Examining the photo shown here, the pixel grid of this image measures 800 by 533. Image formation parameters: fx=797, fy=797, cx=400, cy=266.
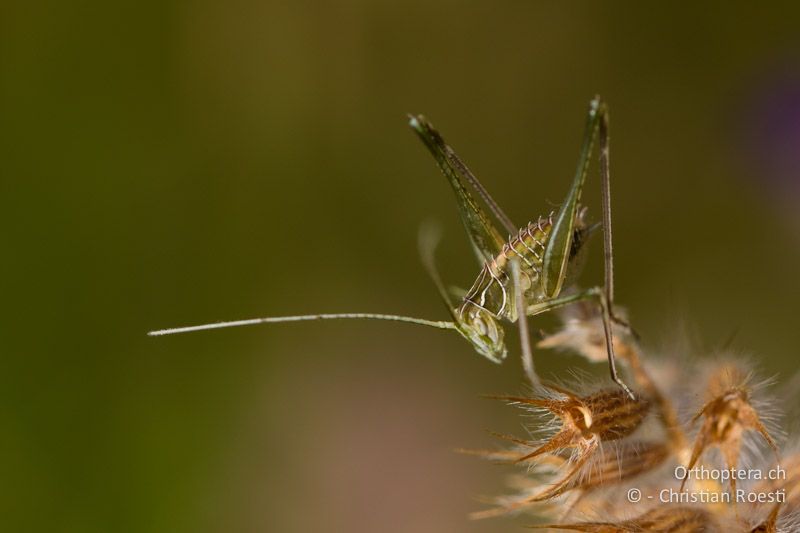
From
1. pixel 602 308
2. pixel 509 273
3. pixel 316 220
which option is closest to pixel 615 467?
pixel 602 308

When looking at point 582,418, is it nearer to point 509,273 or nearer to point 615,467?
point 615,467

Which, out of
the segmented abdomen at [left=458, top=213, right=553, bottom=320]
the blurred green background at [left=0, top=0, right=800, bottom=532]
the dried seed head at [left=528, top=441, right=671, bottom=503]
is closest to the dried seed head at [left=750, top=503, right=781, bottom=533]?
the dried seed head at [left=528, top=441, right=671, bottom=503]

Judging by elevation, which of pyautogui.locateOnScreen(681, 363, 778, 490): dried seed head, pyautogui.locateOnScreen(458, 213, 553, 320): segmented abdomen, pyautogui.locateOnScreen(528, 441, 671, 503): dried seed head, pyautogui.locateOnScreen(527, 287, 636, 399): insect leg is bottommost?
pyautogui.locateOnScreen(528, 441, 671, 503): dried seed head

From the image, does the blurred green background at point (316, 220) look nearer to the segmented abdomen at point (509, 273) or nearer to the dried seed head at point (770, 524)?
the segmented abdomen at point (509, 273)

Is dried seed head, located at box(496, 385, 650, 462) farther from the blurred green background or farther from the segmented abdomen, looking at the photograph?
the blurred green background

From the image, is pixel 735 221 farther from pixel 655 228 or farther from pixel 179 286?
pixel 179 286
